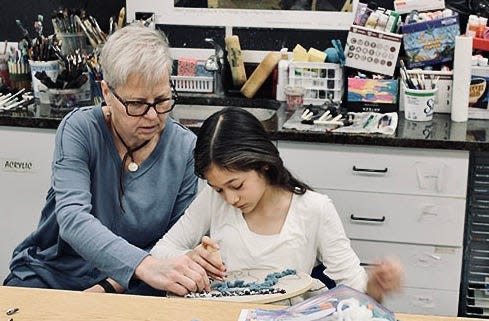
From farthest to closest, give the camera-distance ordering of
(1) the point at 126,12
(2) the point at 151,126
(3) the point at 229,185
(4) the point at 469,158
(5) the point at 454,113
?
1. (1) the point at 126,12
2. (5) the point at 454,113
3. (4) the point at 469,158
4. (2) the point at 151,126
5. (3) the point at 229,185

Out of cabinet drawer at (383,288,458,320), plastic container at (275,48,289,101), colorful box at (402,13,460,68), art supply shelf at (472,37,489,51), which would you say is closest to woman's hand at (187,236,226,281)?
cabinet drawer at (383,288,458,320)

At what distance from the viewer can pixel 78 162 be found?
78.0 inches

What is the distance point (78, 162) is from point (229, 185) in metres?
0.45

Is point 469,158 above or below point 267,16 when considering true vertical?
below

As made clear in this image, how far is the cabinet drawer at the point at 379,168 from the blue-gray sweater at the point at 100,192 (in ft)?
2.43

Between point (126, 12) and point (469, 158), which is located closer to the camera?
point (469, 158)

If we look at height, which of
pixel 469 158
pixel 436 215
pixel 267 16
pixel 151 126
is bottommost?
pixel 436 215

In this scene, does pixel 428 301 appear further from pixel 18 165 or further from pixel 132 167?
pixel 18 165

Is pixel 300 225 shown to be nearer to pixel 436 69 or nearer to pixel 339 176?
pixel 339 176

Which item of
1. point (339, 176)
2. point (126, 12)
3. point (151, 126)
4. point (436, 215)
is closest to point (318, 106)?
point (339, 176)

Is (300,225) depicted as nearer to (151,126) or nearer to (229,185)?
(229,185)

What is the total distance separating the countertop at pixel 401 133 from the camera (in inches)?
103

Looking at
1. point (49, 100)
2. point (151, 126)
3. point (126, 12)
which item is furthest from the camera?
point (126, 12)

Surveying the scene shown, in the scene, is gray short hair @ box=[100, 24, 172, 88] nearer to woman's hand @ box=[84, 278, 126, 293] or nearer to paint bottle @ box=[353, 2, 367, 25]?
woman's hand @ box=[84, 278, 126, 293]
